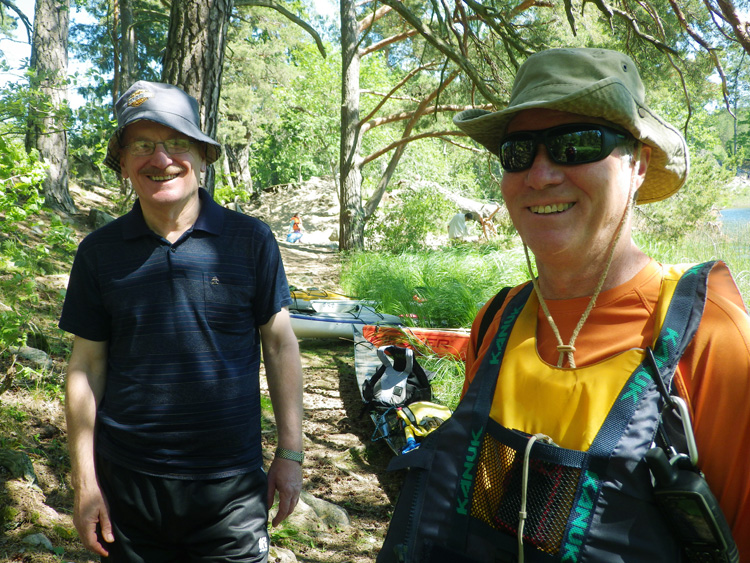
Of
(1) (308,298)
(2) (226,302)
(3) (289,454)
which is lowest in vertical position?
(1) (308,298)

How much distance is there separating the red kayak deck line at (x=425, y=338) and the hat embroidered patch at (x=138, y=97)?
184 inches

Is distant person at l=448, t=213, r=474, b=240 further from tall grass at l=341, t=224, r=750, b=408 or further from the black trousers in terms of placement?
the black trousers

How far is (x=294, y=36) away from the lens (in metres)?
23.9

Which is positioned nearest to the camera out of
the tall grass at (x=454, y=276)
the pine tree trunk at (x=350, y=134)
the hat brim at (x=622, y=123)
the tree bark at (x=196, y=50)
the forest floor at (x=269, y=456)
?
the hat brim at (x=622, y=123)

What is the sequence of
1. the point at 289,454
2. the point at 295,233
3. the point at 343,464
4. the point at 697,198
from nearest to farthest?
1. the point at 289,454
2. the point at 343,464
3. the point at 697,198
4. the point at 295,233

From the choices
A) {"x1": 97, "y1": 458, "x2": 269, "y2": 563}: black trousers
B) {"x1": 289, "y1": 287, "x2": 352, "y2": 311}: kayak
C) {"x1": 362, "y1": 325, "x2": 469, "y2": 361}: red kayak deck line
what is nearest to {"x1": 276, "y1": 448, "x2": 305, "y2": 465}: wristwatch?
{"x1": 97, "y1": 458, "x2": 269, "y2": 563}: black trousers

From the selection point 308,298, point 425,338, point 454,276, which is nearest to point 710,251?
point 454,276

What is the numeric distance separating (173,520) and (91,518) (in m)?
0.28

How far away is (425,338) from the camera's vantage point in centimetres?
679

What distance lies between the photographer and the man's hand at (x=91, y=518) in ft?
6.28

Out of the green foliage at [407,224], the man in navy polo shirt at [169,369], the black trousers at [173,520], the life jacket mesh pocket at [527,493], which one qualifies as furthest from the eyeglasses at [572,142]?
the green foliage at [407,224]

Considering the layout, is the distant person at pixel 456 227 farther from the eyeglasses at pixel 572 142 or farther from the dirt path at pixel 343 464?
the eyeglasses at pixel 572 142

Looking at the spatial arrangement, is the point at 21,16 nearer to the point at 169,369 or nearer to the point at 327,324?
the point at 327,324

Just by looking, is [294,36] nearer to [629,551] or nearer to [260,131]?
[260,131]
